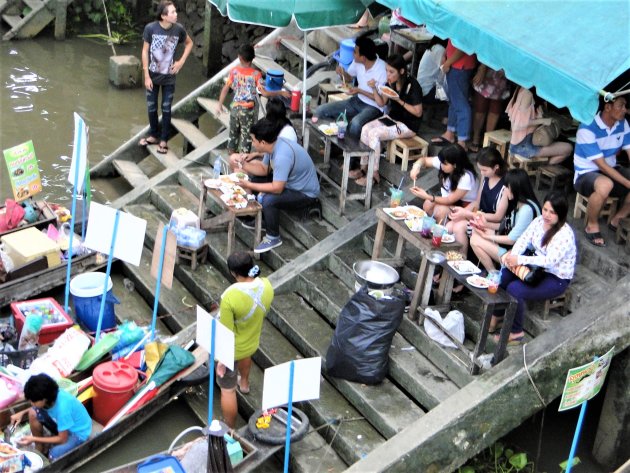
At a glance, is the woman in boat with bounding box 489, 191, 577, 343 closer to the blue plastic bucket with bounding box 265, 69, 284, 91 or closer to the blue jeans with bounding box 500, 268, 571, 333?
the blue jeans with bounding box 500, 268, 571, 333

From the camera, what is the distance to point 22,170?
1012 centimetres

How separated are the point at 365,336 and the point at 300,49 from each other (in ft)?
18.5

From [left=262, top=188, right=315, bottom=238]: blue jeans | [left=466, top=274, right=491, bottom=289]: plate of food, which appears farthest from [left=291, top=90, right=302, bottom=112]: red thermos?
[left=466, top=274, right=491, bottom=289]: plate of food

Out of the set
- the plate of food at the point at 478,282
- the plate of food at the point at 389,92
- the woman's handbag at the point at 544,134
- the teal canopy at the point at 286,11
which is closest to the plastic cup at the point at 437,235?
the plate of food at the point at 478,282

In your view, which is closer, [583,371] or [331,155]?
[583,371]

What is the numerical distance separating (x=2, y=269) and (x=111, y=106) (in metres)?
5.81

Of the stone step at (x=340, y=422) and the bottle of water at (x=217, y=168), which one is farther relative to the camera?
the bottle of water at (x=217, y=168)

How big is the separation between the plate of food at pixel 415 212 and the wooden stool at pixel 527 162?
1385mm

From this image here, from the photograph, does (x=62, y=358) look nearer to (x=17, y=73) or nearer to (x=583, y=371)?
(x=583, y=371)

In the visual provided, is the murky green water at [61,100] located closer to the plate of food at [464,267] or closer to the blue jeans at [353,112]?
the blue jeans at [353,112]

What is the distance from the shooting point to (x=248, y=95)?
10844 mm

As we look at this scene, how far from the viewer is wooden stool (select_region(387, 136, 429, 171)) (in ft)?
33.3

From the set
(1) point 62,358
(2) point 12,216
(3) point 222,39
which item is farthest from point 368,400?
(3) point 222,39

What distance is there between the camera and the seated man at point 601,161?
860 centimetres
